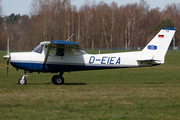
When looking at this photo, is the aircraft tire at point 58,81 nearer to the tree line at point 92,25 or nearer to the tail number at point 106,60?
the tail number at point 106,60

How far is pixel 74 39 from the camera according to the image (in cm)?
8388

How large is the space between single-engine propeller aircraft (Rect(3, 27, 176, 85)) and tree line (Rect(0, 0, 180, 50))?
5844 cm

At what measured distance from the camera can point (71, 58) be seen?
1450cm

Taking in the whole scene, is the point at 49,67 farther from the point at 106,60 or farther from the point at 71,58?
the point at 106,60

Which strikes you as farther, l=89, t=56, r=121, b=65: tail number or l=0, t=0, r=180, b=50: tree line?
l=0, t=0, r=180, b=50: tree line

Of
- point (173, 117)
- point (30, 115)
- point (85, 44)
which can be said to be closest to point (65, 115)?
point (30, 115)

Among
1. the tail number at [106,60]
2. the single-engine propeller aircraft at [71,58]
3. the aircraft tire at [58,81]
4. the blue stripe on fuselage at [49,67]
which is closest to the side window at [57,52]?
the single-engine propeller aircraft at [71,58]

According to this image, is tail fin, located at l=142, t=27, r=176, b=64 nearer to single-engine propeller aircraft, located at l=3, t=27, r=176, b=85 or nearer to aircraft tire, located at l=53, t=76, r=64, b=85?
single-engine propeller aircraft, located at l=3, t=27, r=176, b=85

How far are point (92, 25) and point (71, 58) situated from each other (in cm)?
6858

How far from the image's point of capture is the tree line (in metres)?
76.6

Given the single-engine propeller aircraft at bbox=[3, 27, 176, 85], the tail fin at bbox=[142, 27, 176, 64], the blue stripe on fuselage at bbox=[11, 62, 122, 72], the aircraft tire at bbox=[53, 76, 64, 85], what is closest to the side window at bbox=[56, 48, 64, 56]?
the single-engine propeller aircraft at bbox=[3, 27, 176, 85]

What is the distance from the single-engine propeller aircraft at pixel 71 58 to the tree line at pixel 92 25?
5844 cm

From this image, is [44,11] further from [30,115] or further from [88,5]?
[30,115]

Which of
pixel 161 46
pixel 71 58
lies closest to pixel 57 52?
pixel 71 58
